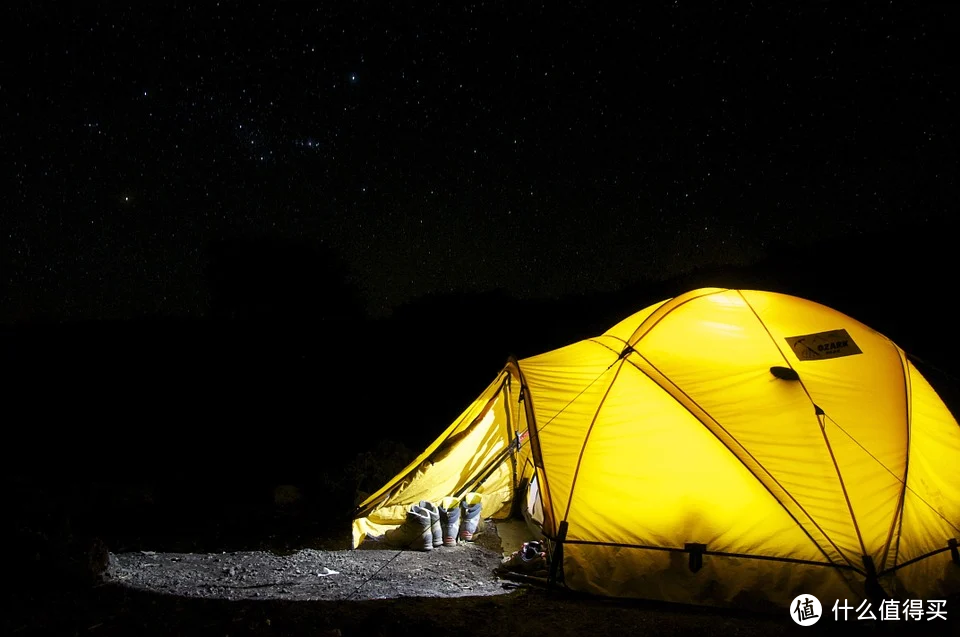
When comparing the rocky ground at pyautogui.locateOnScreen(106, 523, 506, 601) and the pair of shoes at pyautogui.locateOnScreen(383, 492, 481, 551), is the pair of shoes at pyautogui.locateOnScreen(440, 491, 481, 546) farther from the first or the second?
the rocky ground at pyautogui.locateOnScreen(106, 523, 506, 601)

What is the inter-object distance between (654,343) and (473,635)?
3.44 meters

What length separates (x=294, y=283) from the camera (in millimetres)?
40031

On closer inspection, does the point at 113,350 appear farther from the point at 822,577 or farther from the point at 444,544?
the point at 822,577

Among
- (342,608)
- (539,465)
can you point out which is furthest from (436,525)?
(342,608)

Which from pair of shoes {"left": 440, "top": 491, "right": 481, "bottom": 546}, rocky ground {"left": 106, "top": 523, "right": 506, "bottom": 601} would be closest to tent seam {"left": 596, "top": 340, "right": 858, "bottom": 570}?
rocky ground {"left": 106, "top": 523, "right": 506, "bottom": 601}

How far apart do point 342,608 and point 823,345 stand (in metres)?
5.31

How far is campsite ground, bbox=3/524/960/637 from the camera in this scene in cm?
479

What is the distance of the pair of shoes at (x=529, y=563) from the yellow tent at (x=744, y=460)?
36 centimetres

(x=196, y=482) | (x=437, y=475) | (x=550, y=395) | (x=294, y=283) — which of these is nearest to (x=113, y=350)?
(x=294, y=283)

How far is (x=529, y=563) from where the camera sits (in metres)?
6.27

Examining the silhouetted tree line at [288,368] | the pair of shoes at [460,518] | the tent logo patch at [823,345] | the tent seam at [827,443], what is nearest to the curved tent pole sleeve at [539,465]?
the pair of shoes at [460,518]

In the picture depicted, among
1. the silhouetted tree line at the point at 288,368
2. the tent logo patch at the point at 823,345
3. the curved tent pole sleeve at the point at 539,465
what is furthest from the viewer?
the silhouetted tree line at the point at 288,368

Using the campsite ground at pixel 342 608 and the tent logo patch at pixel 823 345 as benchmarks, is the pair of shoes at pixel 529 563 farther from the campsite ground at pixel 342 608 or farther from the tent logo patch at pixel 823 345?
the tent logo patch at pixel 823 345

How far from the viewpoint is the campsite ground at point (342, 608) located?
479 centimetres
